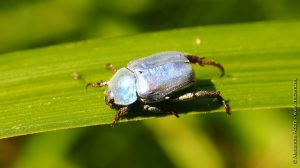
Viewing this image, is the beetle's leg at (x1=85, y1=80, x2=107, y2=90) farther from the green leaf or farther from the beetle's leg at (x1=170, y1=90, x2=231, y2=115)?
the beetle's leg at (x1=170, y1=90, x2=231, y2=115)

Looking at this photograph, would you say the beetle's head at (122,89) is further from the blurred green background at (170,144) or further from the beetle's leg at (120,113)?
the blurred green background at (170,144)

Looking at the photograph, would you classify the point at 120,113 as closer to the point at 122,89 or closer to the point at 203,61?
the point at 122,89

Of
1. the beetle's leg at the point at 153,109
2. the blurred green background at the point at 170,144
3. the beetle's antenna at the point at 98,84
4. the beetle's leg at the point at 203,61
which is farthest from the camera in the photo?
the blurred green background at the point at 170,144

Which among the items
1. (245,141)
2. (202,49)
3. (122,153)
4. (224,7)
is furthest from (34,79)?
(224,7)

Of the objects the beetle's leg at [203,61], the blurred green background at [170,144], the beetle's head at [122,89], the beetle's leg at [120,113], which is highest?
the beetle's leg at [203,61]

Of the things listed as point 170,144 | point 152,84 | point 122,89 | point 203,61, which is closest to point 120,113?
point 122,89

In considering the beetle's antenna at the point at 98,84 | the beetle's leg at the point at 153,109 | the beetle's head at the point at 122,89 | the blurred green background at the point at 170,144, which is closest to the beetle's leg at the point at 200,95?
the beetle's leg at the point at 153,109
